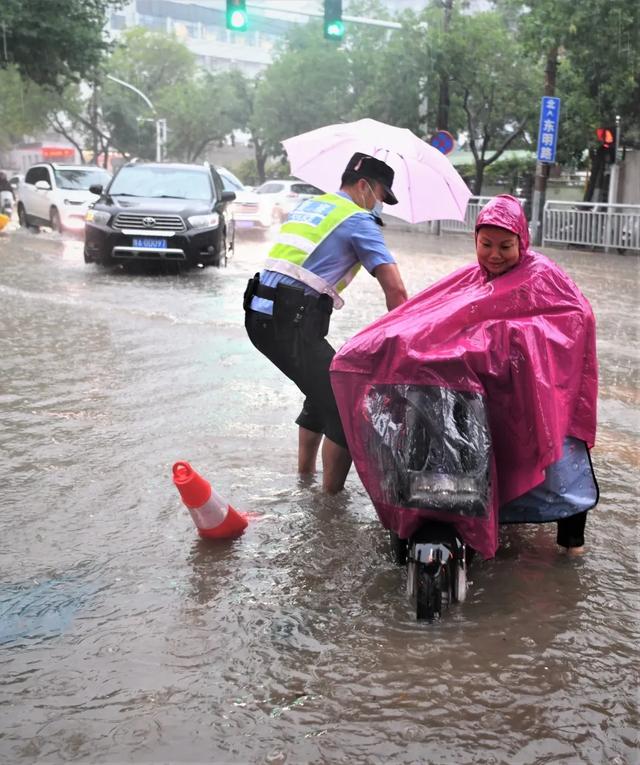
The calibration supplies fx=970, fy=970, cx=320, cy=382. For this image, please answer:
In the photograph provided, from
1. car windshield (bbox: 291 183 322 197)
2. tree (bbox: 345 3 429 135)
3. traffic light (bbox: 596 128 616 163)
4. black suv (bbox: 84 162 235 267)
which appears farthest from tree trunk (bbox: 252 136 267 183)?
black suv (bbox: 84 162 235 267)

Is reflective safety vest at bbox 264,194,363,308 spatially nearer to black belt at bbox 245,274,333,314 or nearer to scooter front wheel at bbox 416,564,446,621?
black belt at bbox 245,274,333,314

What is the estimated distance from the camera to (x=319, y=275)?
421cm

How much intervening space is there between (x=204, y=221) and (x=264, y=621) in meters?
11.2

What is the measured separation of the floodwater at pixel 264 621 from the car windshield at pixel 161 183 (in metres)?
8.61

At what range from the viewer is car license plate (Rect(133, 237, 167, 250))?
13.6 m

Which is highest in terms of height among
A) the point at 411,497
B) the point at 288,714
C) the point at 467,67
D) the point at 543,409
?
the point at 467,67

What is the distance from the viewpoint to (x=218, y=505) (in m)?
4.09

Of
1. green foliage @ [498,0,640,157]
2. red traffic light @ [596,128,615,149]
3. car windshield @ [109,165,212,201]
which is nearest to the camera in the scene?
car windshield @ [109,165,212,201]

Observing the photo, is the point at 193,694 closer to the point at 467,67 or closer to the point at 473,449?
the point at 473,449

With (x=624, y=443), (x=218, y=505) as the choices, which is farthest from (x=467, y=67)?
(x=218, y=505)

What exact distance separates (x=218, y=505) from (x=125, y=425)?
212cm

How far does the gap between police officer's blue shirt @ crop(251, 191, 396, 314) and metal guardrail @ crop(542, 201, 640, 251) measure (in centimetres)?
1899

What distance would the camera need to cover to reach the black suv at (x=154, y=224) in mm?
13672

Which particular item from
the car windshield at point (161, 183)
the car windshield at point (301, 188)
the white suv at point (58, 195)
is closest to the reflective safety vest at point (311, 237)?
the car windshield at point (161, 183)
